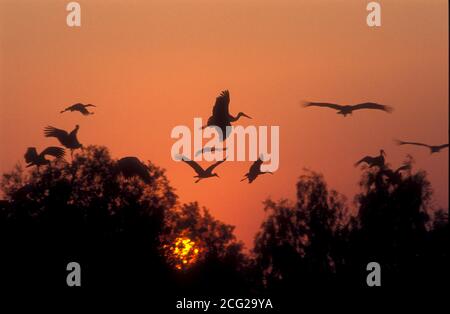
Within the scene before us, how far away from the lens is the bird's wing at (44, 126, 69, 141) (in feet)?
119

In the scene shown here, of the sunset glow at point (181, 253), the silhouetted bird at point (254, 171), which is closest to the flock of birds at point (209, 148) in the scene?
the silhouetted bird at point (254, 171)

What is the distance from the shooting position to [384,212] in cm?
4766

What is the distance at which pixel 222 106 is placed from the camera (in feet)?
104

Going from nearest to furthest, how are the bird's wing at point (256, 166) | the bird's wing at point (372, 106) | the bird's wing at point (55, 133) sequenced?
the bird's wing at point (372, 106) → the bird's wing at point (256, 166) → the bird's wing at point (55, 133)

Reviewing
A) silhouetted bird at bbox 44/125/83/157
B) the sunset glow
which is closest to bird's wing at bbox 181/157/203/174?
silhouetted bird at bbox 44/125/83/157

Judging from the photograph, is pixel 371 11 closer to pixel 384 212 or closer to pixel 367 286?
pixel 367 286

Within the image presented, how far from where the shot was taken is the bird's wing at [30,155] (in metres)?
39.0

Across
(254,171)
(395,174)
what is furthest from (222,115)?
(395,174)

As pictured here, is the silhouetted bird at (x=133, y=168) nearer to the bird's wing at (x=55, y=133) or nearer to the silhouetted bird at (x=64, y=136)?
the silhouetted bird at (x=64, y=136)

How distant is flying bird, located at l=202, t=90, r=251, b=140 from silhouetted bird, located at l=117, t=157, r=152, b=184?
11.5ft

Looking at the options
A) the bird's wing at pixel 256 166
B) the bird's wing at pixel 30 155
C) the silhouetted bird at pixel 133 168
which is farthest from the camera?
the bird's wing at pixel 30 155

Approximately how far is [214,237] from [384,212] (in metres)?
13.2

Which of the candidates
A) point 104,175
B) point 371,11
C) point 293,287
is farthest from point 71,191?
point 371,11

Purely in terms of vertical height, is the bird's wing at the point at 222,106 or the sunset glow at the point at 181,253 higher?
the bird's wing at the point at 222,106
